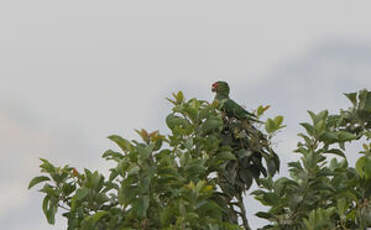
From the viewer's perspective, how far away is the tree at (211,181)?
822cm

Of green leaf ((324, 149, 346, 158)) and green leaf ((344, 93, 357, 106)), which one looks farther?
green leaf ((344, 93, 357, 106))

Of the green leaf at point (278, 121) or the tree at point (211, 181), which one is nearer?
the tree at point (211, 181)

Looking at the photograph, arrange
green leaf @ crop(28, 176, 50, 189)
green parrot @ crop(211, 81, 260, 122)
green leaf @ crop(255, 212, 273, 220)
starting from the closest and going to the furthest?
green leaf @ crop(28, 176, 50, 189), green leaf @ crop(255, 212, 273, 220), green parrot @ crop(211, 81, 260, 122)

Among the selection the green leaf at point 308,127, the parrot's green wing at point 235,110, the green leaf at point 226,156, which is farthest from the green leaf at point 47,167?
the green leaf at point 308,127

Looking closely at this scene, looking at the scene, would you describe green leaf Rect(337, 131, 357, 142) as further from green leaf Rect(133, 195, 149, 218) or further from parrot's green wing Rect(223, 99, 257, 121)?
green leaf Rect(133, 195, 149, 218)

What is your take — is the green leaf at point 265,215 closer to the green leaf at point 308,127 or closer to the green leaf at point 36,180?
the green leaf at point 308,127

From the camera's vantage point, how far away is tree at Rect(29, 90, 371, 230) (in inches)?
324

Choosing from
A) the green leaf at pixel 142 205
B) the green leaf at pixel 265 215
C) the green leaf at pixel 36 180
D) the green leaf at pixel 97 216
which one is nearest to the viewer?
the green leaf at pixel 142 205

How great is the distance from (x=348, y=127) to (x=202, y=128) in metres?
2.78

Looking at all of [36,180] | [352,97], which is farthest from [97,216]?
[352,97]

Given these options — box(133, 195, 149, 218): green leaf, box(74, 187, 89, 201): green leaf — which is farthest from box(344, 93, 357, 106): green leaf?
box(74, 187, 89, 201): green leaf

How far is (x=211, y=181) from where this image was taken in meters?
9.48

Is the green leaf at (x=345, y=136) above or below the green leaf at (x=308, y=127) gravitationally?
below

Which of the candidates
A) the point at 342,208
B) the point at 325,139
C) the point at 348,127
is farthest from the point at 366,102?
the point at 342,208
